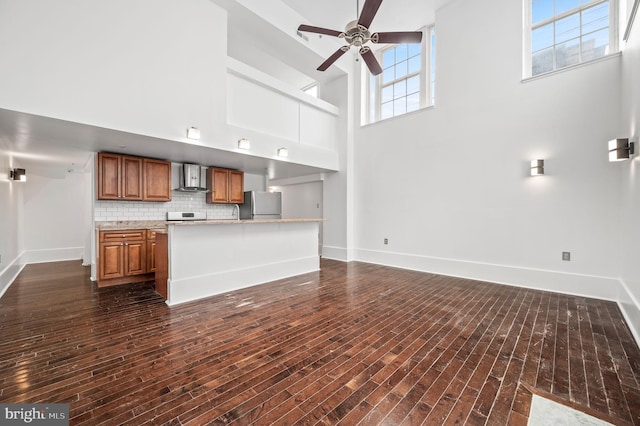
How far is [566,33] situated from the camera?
4035 mm

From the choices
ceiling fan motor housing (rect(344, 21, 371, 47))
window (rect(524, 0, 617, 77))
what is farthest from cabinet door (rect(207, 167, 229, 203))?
window (rect(524, 0, 617, 77))

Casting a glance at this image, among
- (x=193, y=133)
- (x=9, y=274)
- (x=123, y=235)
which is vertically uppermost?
(x=193, y=133)

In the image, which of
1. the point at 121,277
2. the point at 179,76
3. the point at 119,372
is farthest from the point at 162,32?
the point at 119,372

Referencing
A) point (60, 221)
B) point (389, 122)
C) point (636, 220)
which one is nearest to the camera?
point (636, 220)

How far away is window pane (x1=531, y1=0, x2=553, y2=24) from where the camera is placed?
4.18 metres

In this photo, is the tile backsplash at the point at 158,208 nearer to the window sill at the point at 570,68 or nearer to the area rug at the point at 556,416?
the area rug at the point at 556,416

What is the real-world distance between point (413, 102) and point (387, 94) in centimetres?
80

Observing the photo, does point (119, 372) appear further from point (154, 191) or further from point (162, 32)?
point (162, 32)

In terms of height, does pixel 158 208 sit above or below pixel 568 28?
below

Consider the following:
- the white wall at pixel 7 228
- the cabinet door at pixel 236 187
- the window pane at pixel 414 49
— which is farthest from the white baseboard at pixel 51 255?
the window pane at pixel 414 49

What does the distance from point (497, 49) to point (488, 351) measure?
4.82 meters

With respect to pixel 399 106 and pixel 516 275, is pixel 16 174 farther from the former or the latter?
pixel 516 275

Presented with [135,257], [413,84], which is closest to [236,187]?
[135,257]

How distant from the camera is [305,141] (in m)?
5.98
